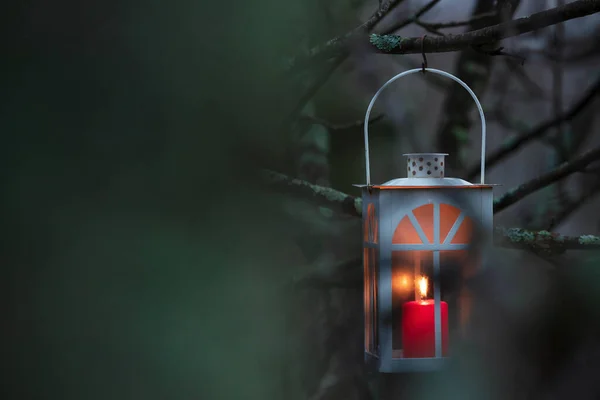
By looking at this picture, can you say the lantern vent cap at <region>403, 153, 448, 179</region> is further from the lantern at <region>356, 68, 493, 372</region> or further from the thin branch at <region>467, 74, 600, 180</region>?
the thin branch at <region>467, 74, 600, 180</region>

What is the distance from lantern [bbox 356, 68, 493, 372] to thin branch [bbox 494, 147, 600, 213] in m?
0.29

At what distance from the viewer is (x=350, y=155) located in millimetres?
1858

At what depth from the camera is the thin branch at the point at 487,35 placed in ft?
5.68

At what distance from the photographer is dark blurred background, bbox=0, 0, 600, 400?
1818 millimetres

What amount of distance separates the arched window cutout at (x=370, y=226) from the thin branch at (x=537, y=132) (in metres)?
0.35

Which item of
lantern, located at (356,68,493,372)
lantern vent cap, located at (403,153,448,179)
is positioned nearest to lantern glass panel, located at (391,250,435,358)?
lantern, located at (356,68,493,372)

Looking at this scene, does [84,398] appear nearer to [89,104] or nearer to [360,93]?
[89,104]

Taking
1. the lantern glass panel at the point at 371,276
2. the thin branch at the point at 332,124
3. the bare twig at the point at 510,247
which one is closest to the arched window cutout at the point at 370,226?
the lantern glass panel at the point at 371,276

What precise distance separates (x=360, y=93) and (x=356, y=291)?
20.1 inches

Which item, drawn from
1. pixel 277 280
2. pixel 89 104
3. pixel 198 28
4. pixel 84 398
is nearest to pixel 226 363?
pixel 277 280

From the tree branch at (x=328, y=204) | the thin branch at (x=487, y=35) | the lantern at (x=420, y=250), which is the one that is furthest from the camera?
the tree branch at (x=328, y=204)

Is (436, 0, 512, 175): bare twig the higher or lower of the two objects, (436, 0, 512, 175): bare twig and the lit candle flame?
the higher

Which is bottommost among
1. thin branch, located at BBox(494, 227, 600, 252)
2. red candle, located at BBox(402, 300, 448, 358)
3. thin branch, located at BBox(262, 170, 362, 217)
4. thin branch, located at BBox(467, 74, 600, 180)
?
red candle, located at BBox(402, 300, 448, 358)

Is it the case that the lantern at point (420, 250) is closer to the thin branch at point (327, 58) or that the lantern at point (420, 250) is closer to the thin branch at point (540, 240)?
the thin branch at point (540, 240)
